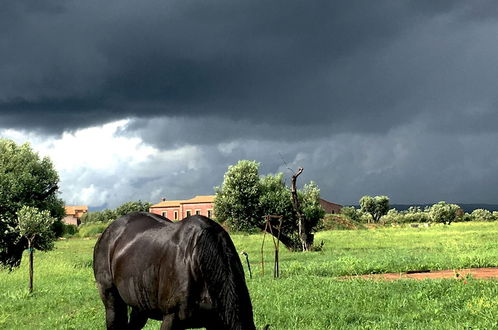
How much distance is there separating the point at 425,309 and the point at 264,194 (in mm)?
33510

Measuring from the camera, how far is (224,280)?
661 cm

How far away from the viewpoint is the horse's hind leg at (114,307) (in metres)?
8.69

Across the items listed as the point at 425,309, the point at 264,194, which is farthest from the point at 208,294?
the point at 264,194

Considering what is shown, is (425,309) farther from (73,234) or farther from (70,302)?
(73,234)

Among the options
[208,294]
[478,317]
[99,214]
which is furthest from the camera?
[99,214]

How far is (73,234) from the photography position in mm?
79938

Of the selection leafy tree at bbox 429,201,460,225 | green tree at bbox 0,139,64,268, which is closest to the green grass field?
green tree at bbox 0,139,64,268

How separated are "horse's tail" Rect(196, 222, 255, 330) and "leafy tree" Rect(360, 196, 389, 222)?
5662 inches

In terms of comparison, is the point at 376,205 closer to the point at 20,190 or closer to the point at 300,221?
the point at 300,221

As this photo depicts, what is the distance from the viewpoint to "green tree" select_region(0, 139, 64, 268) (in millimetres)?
30938

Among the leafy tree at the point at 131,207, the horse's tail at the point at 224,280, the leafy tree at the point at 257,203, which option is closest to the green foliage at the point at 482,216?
the leafy tree at the point at 257,203

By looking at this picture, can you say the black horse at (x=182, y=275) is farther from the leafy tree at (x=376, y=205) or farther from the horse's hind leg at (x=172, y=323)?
the leafy tree at (x=376, y=205)

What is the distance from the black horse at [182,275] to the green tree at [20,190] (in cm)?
2408

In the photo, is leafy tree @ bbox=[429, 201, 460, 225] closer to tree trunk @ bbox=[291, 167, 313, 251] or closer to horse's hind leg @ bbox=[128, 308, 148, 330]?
tree trunk @ bbox=[291, 167, 313, 251]
